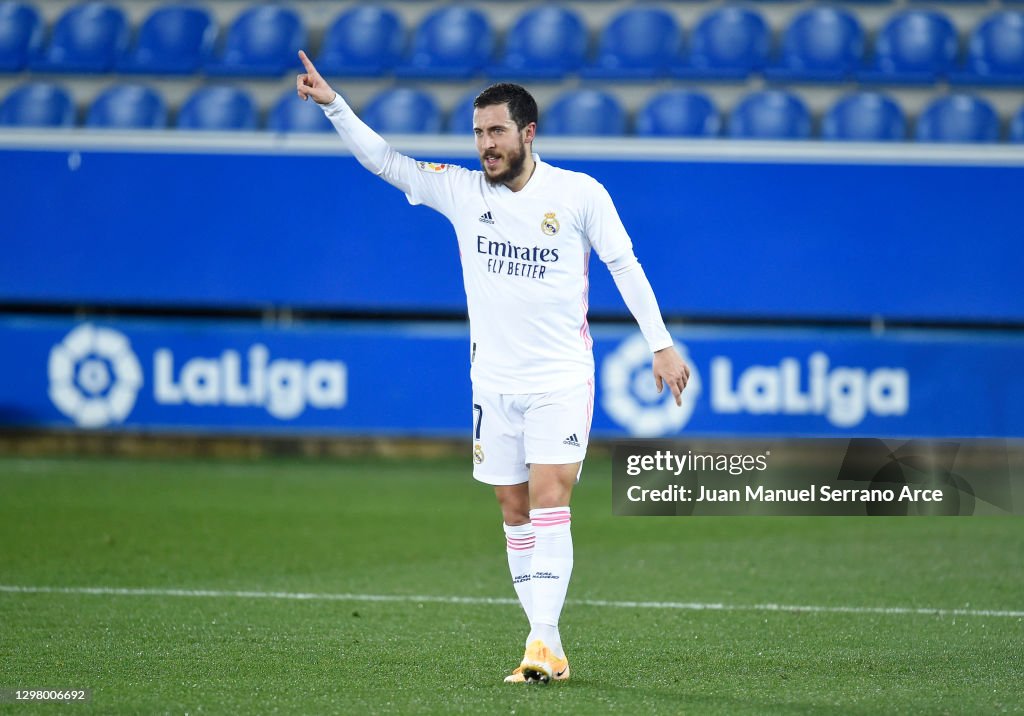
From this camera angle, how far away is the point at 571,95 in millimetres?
11812

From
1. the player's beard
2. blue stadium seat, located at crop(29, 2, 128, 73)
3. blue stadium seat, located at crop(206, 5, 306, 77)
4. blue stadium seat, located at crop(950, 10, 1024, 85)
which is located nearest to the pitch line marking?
the player's beard

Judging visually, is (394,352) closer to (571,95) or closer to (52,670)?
(571,95)

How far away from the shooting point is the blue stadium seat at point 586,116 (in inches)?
458

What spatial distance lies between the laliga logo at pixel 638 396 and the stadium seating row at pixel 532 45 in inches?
109

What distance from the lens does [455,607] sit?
5.92 meters

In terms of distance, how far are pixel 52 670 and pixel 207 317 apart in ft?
22.0

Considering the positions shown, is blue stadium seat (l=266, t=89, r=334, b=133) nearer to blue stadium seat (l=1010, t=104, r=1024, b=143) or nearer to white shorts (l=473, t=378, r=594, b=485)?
blue stadium seat (l=1010, t=104, r=1024, b=143)

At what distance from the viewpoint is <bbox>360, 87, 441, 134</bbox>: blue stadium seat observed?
11711 mm

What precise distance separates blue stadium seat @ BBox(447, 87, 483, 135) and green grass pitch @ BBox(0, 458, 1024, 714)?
3.21m

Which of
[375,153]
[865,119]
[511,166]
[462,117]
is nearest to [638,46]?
[462,117]

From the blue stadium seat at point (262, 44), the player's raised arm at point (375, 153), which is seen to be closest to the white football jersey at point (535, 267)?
the player's raised arm at point (375, 153)

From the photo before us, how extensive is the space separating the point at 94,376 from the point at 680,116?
194 inches

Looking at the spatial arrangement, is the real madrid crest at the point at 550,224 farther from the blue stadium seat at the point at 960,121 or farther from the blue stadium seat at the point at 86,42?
the blue stadium seat at the point at 86,42

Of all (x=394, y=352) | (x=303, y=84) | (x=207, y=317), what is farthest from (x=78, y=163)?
(x=303, y=84)
